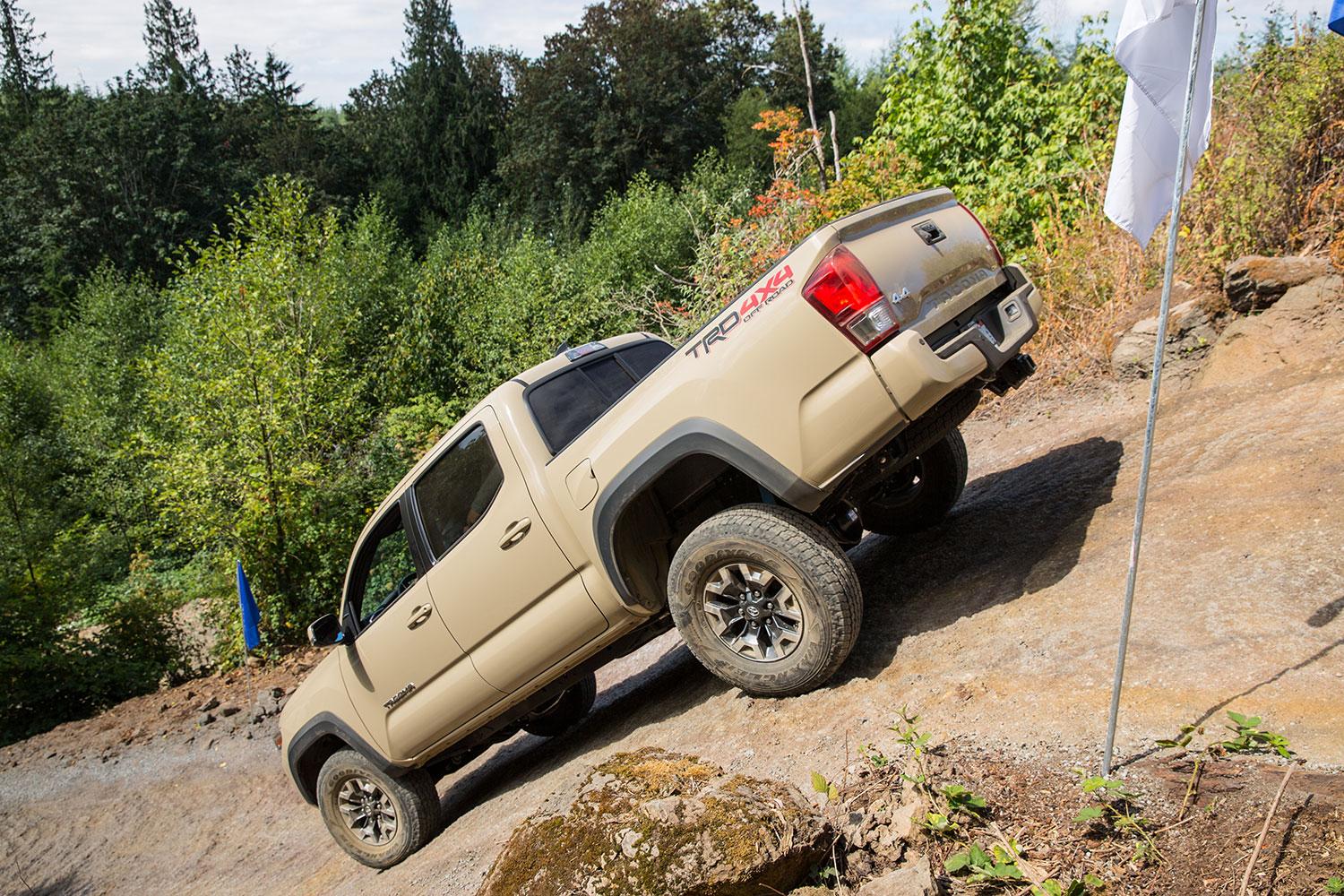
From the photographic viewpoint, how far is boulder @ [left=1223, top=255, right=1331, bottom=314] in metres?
6.85

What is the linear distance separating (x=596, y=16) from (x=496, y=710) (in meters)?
52.4

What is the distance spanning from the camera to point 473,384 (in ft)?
66.2

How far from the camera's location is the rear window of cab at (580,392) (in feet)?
16.9

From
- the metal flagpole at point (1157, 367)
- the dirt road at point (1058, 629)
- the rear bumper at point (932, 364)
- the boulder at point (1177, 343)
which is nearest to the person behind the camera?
the metal flagpole at point (1157, 367)

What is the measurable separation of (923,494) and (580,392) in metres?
2.36

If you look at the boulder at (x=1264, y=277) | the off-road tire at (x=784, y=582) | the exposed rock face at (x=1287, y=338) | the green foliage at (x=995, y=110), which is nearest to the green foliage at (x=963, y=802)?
the off-road tire at (x=784, y=582)

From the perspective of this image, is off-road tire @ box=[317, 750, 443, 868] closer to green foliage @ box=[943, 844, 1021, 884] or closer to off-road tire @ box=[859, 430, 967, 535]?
off-road tire @ box=[859, 430, 967, 535]

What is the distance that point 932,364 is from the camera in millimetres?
4137

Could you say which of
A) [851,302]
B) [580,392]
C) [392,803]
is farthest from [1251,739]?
[392,803]

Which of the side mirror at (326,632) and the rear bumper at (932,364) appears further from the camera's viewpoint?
the side mirror at (326,632)

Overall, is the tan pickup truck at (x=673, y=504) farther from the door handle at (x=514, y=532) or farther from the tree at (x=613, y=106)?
the tree at (x=613, y=106)

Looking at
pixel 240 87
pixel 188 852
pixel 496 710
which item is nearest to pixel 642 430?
pixel 496 710

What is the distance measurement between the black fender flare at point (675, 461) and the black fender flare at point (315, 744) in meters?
2.16

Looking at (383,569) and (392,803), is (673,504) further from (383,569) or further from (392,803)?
(392,803)
